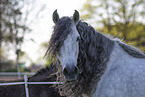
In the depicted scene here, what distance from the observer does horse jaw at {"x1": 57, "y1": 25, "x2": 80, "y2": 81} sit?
2035mm

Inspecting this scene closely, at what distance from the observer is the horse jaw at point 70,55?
2035 mm

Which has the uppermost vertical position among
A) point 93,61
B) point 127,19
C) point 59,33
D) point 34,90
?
point 127,19

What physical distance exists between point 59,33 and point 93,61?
2.67ft

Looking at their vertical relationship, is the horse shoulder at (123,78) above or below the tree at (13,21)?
below

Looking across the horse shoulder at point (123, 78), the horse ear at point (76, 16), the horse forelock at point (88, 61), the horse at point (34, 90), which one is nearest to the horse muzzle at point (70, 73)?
the horse forelock at point (88, 61)

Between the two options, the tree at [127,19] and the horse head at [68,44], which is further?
the tree at [127,19]

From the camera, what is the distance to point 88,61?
97.0 inches

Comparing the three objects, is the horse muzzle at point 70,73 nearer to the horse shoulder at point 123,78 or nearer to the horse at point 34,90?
the horse shoulder at point 123,78

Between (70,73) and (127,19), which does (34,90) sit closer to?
(70,73)

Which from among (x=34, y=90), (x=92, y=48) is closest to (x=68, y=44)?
(x=92, y=48)

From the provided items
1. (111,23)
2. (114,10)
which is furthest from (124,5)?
(111,23)

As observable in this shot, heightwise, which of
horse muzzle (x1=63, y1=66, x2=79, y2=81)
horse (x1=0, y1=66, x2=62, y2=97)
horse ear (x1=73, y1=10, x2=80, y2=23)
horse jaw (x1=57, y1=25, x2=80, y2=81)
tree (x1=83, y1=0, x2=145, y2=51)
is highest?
tree (x1=83, y1=0, x2=145, y2=51)

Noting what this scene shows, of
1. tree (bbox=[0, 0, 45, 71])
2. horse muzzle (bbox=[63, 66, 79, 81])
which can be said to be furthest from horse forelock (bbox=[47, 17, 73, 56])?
tree (bbox=[0, 0, 45, 71])

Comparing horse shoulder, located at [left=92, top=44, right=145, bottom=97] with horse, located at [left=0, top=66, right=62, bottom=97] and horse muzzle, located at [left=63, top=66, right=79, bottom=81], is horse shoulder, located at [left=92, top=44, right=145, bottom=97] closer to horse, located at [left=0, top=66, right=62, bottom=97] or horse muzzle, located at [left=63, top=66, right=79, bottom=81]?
horse muzzle, located at [left=63, top=66, right=79, bottom=81]
